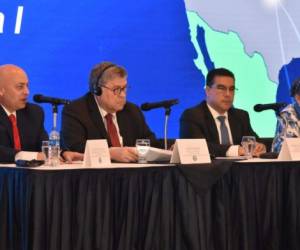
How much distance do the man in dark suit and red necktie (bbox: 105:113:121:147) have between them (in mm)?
767

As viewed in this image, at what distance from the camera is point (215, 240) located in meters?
3.36

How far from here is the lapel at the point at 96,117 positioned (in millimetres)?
4266

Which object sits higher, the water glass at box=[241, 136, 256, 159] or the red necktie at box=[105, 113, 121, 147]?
the red necktie at box=[105, 113, 121, 147]

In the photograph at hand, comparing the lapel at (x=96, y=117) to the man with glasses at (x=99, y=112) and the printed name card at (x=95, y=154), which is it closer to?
the man with glasses at (x=99, y=112)

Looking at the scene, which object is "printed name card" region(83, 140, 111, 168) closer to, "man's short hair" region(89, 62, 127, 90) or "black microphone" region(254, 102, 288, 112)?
"man's short hair" region(89, 62, 127, 90)

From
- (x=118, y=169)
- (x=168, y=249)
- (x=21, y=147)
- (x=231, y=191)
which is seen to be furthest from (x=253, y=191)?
(x=21, y=147)

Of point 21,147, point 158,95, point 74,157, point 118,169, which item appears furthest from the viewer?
point 158,95

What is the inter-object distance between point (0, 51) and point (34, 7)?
46cm

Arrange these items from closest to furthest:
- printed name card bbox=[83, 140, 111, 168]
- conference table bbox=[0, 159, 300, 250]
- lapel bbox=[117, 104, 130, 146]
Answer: conference table bbox=[0, 159, 300, 250] → printed name card bbox=[83, 140, 111, 168] → lapel bbox=[117, 104, 130, 146]

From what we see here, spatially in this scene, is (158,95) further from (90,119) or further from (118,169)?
(118,169)

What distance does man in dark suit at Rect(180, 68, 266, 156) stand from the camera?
493cm

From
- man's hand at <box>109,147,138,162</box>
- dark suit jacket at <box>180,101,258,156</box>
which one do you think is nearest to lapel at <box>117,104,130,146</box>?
dark suit jacket at <box>180,101,258,156</box>

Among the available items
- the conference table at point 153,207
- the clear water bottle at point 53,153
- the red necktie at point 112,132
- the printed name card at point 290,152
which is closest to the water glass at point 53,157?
the clear water bottle at point 53,153

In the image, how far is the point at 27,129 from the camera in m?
4.25
